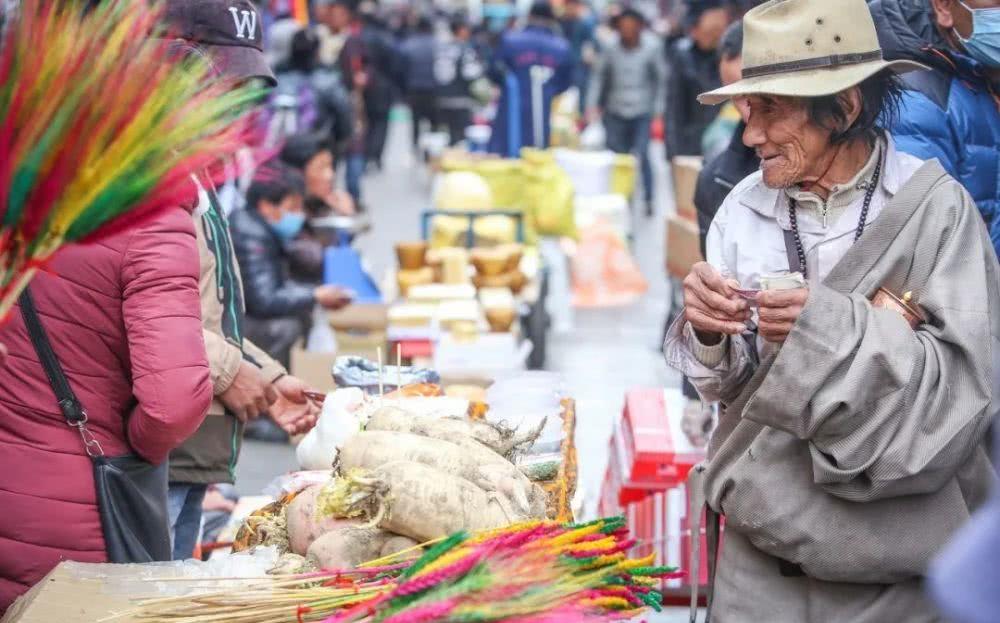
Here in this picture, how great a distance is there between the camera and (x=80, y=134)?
2.00 metres

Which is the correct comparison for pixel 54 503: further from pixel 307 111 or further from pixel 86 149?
pixel 307 111

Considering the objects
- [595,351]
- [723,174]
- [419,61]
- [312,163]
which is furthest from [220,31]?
[419,61]

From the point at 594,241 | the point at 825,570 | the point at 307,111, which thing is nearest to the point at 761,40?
the point at 825,570

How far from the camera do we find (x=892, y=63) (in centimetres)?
262

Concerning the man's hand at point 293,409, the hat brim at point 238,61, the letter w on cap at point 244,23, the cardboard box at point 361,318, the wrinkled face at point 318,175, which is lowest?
the cardboard box at point 361,318

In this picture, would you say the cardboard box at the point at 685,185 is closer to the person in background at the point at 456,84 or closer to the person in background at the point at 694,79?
the person in background at the point at 694,79

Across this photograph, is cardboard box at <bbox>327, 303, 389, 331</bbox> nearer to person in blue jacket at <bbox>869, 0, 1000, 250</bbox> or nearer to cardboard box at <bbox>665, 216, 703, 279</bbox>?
cardboard box at <bbox>665, 216, 703, 279</bbox>

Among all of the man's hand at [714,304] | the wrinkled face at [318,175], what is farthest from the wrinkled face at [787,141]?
the wrinkled face at [318,175]

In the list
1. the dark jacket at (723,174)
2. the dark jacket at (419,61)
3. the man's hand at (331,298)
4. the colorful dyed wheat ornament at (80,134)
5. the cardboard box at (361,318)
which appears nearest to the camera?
the colorful dyed wheat ornament at (80,134)

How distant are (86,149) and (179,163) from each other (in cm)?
16

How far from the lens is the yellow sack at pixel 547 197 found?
929cm

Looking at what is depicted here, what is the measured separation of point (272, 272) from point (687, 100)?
483 cm

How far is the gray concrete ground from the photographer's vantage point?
6.54m

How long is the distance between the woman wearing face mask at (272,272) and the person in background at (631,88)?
7516 mm
